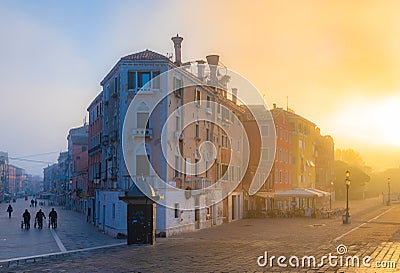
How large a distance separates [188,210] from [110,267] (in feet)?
60.2

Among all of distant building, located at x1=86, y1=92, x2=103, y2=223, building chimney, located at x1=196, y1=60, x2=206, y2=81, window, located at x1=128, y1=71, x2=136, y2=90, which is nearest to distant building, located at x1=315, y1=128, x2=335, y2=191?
distant building, located at x1=86, y1=92, x2=103, y2=223

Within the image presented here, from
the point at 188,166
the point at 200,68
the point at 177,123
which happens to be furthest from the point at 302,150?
the point at 177,123

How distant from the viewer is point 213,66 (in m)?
49.0

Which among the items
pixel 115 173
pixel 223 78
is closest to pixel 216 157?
pixel 223 78

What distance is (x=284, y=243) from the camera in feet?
96.2

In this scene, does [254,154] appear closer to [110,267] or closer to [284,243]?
[284,243]

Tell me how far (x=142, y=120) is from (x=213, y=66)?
51.0 feet

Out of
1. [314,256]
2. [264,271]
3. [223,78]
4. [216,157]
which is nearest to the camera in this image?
[264,271]

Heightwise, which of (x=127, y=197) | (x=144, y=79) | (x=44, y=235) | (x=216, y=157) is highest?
(x=144, y=79)

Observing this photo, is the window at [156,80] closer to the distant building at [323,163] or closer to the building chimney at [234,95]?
the building chimney at [234,95]

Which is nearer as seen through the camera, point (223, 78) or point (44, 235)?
point (44, 235)

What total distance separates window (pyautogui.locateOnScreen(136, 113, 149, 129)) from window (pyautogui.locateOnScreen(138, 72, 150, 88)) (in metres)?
2.02

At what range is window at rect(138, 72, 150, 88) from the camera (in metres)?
35.5

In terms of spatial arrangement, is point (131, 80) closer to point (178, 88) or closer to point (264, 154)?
point (178, 88)
